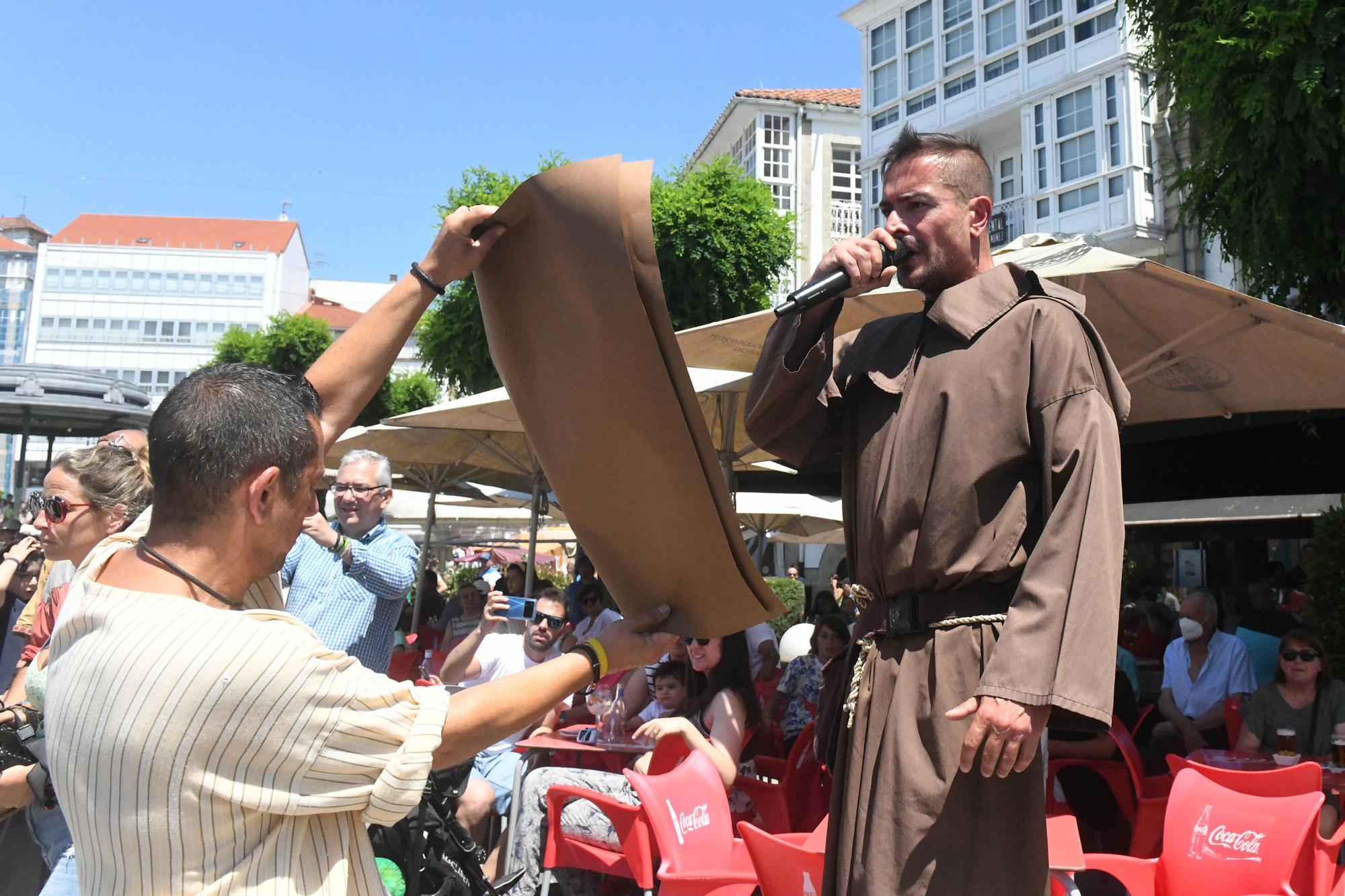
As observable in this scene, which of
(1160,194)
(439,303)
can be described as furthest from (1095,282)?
(439,303)

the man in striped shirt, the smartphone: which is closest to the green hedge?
the smartphone

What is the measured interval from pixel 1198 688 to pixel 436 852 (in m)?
4.82

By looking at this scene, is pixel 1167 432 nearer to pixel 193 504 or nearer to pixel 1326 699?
pixel 1326 699

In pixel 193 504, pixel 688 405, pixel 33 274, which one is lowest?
pixel 193 504

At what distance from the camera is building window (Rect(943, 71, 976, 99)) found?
26.2 m

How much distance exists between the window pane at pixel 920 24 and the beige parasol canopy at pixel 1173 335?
2294cm

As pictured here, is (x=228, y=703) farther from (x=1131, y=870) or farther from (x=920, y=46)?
(x=920, y=46)

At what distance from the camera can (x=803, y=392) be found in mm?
2281

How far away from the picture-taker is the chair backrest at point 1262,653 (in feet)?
24.6

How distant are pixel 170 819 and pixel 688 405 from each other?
84 cm

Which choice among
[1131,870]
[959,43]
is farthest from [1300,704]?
[959,43]

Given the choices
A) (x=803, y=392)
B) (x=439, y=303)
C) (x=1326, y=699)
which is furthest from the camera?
(x=439, y=303)

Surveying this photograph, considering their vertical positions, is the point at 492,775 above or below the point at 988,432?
below

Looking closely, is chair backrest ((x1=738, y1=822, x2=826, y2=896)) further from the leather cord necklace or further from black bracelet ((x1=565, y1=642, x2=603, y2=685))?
the leather cord necklace
